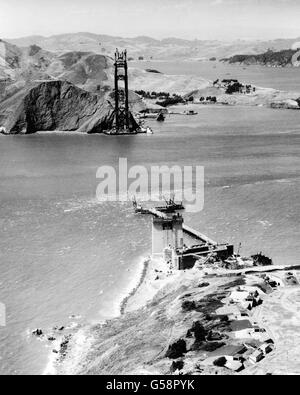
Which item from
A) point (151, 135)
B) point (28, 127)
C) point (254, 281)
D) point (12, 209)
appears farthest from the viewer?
point (28, 127)

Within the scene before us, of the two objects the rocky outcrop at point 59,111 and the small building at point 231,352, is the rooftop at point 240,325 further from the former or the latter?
the rocky outcrop at point 59,111

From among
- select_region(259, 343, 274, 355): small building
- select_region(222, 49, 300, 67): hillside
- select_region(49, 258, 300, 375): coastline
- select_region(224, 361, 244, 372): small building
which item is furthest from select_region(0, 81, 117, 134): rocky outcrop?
select_region(222, 49, 300, 67): hillside

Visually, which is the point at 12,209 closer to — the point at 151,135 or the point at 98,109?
the point at 151,135

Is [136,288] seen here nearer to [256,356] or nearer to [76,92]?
[256,356]

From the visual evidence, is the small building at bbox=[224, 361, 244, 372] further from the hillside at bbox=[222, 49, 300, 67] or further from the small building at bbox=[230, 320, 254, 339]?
the hillside at bbox=[222, 49, 300, 67]

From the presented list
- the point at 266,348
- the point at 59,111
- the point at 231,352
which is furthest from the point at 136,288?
the point at 59,111
